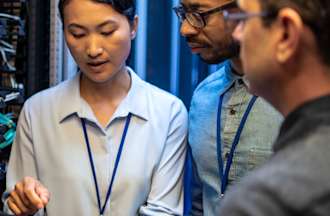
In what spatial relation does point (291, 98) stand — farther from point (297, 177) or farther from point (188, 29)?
point (188, 29)

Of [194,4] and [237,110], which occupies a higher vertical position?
[194,4]

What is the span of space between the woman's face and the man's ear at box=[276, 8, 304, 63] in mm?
787

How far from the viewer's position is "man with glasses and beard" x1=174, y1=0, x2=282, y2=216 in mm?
1274

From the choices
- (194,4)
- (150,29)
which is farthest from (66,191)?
→ (150,29)

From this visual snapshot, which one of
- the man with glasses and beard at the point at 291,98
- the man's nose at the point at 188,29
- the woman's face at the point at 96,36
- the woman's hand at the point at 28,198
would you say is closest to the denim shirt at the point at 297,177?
the man with glasses and beard at the point at 291,98

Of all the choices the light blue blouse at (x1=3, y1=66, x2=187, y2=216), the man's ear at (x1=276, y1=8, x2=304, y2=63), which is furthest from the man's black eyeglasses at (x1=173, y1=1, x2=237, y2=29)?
the man's ear at (x1=276, y1=8, x2=304, y2=63)

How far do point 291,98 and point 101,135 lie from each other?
86cm

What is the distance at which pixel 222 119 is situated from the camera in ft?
4.50

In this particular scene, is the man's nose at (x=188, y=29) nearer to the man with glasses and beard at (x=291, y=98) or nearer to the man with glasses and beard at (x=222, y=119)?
the man with glasses and beard at (x=222, y=119)

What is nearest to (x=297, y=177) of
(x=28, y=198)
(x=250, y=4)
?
(x=250, y=4)

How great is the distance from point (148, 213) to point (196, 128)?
0.32 metres

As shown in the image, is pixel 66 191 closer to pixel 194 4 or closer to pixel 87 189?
pixel 87 189

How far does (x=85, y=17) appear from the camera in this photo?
134 cm

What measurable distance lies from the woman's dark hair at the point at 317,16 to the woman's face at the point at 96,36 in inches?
31.5
